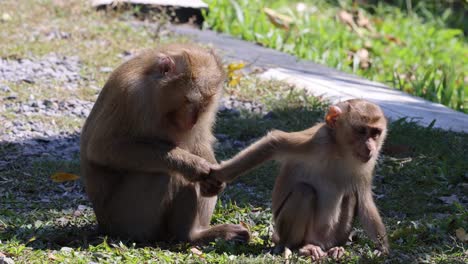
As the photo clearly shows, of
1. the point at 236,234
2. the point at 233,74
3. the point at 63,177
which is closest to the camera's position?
the point at 236,234

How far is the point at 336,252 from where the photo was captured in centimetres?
549

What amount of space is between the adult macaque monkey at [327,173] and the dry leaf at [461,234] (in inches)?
20.5

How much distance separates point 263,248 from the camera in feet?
19.1

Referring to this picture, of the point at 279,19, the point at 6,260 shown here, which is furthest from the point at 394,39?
the point at 6,260

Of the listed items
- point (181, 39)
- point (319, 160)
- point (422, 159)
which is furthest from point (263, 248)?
point (181, 39)

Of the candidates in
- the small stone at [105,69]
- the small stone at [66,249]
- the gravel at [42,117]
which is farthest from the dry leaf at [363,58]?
the small stone at [66,249]

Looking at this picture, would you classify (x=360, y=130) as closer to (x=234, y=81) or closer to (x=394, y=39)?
(x=234, y=81)

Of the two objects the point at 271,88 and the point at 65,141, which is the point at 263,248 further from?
the point at 271,88

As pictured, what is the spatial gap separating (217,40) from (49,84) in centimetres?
267

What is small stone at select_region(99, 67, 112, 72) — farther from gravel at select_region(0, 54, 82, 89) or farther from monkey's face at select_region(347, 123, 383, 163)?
monkey's face at select_region(347, 123, 383, 163)

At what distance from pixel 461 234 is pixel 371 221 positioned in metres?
0.61

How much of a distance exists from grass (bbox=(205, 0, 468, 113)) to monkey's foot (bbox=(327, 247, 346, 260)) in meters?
4.96

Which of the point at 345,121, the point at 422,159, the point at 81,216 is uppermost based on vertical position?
the point at 345,121

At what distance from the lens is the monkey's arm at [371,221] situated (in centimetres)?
555
